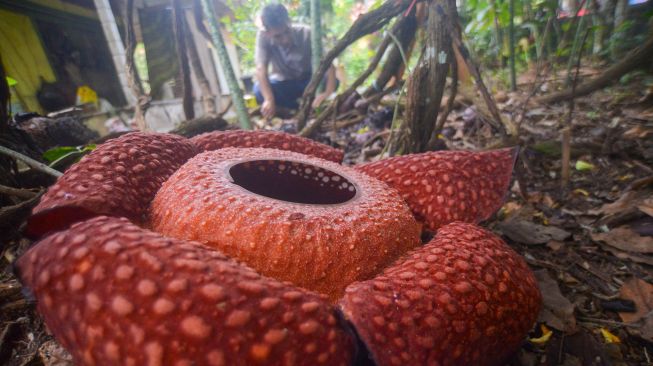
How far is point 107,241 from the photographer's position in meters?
0.89

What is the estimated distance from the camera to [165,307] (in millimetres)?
768

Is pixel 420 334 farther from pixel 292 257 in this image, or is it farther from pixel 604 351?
pixel 604 351

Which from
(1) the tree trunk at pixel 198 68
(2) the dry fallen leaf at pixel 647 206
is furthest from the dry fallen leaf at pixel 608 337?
(1) the tree trunk at pixel 198 68

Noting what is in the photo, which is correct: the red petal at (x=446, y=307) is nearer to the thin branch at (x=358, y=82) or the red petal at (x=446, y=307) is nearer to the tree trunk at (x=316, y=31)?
the thin branch at (x=358, y=82)

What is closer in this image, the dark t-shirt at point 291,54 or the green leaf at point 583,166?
the green leaf at point 583,166

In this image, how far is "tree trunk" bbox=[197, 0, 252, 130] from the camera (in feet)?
11.0

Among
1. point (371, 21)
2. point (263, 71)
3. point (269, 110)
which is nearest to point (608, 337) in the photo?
point (371, 21)

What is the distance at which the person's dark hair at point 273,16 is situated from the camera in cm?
645

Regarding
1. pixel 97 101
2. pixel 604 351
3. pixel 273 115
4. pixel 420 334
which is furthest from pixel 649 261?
pixel 97 101

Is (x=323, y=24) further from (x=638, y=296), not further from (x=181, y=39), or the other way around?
(x=638, y=296)

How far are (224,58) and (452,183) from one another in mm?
2891

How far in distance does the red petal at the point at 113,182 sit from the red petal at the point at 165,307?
A: 15cm

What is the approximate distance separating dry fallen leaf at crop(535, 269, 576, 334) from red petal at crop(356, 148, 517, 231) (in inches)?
20.5

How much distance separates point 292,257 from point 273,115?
19.7 ft
